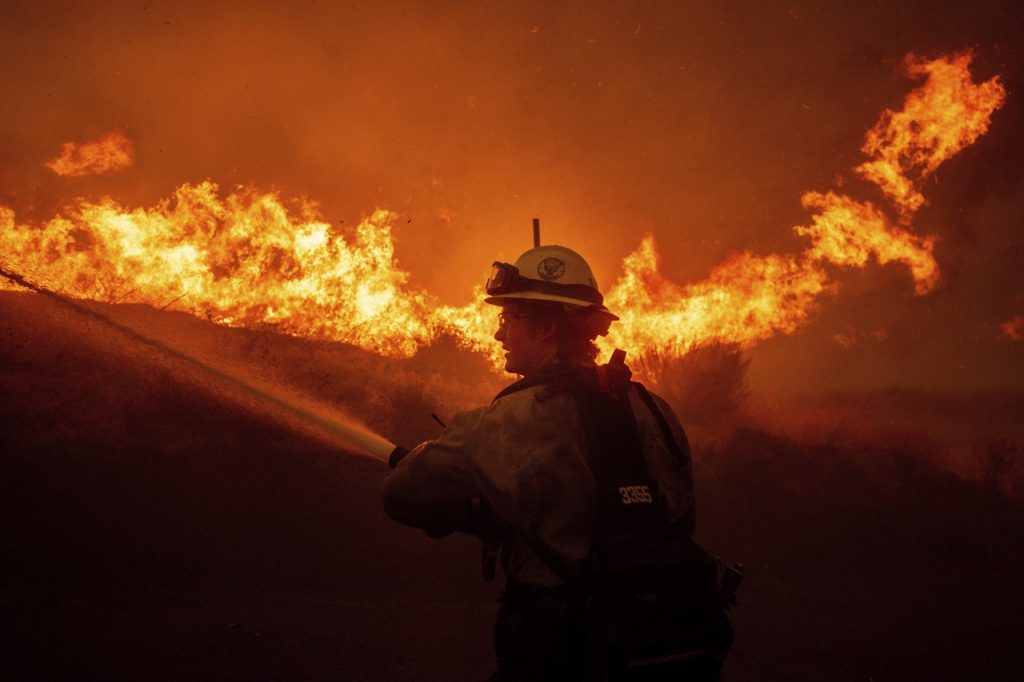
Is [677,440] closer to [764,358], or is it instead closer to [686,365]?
[686,365]

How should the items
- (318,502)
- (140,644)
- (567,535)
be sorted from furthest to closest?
(318,502) → (140,644) → (567,535)

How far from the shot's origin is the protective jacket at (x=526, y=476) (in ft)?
7.24

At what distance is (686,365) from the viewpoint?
55.0ft

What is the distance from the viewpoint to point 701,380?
16.3 m

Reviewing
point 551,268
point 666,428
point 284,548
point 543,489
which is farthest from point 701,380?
point 543,489

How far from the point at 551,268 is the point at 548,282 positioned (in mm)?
90

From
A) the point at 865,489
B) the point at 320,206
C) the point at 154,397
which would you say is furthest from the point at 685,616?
the point at 320,206

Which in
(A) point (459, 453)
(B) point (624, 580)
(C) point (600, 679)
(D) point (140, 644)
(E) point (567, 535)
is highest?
(A) point (459, 453)

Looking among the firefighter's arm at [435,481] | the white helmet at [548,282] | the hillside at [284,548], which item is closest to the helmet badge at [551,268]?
the white helmet at [548,282]

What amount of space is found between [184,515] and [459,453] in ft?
19.2

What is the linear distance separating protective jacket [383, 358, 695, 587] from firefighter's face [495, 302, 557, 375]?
0.56m

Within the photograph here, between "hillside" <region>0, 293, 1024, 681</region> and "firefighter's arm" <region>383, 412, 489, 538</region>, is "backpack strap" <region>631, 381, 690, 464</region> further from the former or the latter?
A: "hillside" <region>0, 293, 1024, 681</region>

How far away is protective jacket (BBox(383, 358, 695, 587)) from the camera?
221 centimetres

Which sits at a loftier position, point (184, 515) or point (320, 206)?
point (320, 206)
